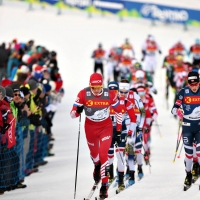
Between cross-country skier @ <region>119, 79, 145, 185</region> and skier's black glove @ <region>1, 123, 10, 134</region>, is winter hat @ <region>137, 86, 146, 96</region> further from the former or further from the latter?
skier's black glove @ <region>1, 123, 10, 134</region>

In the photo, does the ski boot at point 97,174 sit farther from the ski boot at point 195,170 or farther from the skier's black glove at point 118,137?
the ski boot at point 195,170

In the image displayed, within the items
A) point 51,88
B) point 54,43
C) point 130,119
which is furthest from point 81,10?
point 130,119

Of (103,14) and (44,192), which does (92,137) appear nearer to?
(44,192)

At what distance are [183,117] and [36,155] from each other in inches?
184

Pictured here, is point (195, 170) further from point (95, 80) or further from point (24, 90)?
point (24, 90)

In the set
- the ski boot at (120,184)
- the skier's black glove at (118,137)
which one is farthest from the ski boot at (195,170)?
the skier's black glove at (118,137)

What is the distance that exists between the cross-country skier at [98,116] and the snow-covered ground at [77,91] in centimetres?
58

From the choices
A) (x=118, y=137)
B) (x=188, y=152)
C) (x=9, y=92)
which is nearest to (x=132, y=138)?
(x=188, y=152)

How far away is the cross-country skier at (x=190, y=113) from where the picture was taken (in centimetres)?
1402

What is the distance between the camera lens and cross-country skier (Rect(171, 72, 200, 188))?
46.0ft

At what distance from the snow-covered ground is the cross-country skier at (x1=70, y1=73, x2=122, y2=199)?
582mm

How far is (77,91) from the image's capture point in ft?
105

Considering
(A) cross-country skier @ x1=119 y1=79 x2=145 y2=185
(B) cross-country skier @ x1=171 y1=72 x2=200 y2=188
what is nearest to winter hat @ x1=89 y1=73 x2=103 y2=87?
(B) cross-country skier @ x1=171 y1=72 x2=200 y2=188

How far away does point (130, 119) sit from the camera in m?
14.9
